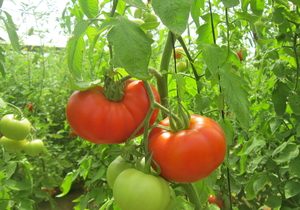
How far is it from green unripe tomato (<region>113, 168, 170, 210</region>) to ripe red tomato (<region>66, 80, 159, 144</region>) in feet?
0.25

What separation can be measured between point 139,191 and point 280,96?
79 cm

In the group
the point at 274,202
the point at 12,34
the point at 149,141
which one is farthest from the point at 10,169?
the point at 149,141

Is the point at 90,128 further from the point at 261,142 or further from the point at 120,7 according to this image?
the point at 261,142

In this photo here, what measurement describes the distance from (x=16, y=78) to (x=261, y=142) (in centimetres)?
271

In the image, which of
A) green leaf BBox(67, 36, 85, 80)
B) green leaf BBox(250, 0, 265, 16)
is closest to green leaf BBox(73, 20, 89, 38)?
green leaf BBox(67, 36, 85, 80)

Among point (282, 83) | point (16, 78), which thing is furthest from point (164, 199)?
point (16, 78)

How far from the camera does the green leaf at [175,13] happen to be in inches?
17.0

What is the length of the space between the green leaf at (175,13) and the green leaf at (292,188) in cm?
98

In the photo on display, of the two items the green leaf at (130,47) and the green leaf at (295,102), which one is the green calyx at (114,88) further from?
the green leaf at (295,102)

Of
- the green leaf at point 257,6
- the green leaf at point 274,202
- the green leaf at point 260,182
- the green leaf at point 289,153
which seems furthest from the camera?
the green leaf at point 274,202

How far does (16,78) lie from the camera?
3.55 meters

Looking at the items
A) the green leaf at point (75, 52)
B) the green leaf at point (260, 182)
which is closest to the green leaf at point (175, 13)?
the green leaf at point (75, 52)

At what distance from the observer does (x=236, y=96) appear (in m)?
0.63

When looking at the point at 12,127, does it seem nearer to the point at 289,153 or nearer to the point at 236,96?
the point at 289,153
